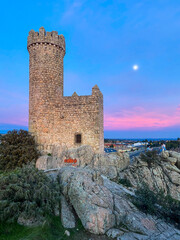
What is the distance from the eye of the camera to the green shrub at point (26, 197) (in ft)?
17.5

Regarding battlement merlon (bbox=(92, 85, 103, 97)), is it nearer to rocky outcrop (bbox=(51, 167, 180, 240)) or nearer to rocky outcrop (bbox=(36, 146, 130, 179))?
rocky outcrop (bbox=(36, 146, 130, 179))

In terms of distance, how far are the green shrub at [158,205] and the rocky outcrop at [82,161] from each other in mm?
6353

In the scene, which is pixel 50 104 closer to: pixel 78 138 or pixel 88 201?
pixel 78 138

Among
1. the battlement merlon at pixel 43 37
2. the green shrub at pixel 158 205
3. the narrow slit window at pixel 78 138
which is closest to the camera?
the green shrub at pixel 158 205

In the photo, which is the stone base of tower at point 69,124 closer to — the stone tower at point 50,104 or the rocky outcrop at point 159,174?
the stone tower at point 50,104

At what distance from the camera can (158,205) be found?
324 inches

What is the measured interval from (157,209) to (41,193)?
5.71 metres

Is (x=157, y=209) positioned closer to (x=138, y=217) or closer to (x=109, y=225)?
(x=138, y=217)

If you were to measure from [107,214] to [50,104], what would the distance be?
12422 millimetres

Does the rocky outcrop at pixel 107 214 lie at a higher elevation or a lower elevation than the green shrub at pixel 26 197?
lower

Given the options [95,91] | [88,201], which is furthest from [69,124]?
[88,201]

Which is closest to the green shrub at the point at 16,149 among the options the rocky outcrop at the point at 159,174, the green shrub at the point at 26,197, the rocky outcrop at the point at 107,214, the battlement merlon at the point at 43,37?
the green shrub at the point at 26,197

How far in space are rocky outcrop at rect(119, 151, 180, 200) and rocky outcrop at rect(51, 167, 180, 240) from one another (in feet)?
28.9

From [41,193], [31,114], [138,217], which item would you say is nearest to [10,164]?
[31,114]
